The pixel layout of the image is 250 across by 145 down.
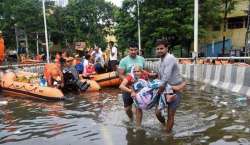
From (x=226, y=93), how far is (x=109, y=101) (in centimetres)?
360

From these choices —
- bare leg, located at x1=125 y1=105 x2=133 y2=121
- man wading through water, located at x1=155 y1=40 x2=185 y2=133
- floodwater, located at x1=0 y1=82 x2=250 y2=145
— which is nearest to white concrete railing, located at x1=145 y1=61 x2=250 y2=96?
floodwater, located at x1=0 y1=82 x2=250 y2=145

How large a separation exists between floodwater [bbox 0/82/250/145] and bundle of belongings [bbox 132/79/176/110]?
0.60m

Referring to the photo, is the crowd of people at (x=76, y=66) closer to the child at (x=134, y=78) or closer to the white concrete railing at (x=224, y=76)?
the white concrete railing at (x=224, y=76)

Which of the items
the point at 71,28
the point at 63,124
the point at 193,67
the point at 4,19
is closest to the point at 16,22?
the point at 4,19

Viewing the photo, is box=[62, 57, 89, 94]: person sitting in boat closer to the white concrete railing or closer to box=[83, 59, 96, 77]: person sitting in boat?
box=[83, 59, 96, 77]: person sitting in boat

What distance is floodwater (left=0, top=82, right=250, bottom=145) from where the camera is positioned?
7.77 metres

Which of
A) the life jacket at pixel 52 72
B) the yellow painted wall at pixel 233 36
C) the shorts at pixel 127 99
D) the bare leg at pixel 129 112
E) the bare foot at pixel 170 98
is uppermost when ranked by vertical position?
the yellow painted wall at pixel 233 36

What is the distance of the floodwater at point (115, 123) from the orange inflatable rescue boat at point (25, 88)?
0.66 m

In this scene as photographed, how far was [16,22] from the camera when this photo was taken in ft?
188

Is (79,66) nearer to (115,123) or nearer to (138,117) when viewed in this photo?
(115,123)

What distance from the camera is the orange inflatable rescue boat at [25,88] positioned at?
47.2ft

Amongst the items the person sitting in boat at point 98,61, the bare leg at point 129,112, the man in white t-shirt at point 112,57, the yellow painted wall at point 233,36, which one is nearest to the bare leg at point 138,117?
the bare leg at point 129,112

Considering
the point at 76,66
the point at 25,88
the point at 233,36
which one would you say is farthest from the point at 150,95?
the point at 233,36

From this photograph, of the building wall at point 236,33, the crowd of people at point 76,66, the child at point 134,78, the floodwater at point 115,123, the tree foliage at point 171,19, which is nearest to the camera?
the floodwater at point 115,123
